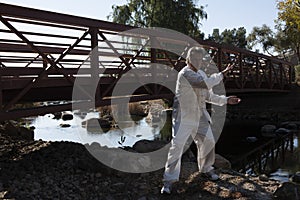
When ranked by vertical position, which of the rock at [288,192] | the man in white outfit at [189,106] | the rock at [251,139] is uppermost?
the man in white outfit at [189,106]

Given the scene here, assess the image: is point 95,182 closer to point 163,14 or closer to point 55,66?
point 55,66

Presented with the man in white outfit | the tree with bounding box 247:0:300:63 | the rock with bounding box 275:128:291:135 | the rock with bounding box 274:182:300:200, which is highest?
the tree with bounding box 247:0:300:63

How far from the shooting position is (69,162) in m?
5.83

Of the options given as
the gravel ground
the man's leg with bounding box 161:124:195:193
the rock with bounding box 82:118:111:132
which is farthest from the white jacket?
the rock with bounding box 82:118:111:132

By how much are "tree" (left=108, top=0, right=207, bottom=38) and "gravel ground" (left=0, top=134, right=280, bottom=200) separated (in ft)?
62.8

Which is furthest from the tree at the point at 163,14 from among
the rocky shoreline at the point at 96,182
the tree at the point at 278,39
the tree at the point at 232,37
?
the tree at the point at 232,37

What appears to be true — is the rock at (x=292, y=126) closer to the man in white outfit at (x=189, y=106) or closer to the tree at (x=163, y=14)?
the tree at (x=163, y=14)

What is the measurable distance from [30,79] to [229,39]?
4588cm

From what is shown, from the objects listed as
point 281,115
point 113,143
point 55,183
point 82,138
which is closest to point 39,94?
point 55,183

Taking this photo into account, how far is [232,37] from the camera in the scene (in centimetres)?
4972

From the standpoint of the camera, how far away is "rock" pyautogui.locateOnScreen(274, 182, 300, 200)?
13.1 feet

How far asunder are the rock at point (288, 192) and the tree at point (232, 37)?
143 ft

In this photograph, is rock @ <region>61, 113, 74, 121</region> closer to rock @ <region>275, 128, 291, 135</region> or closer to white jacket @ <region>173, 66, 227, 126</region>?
rock @ <region>275, 128, 291, 135</region>

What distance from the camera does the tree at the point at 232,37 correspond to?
4712 cm
